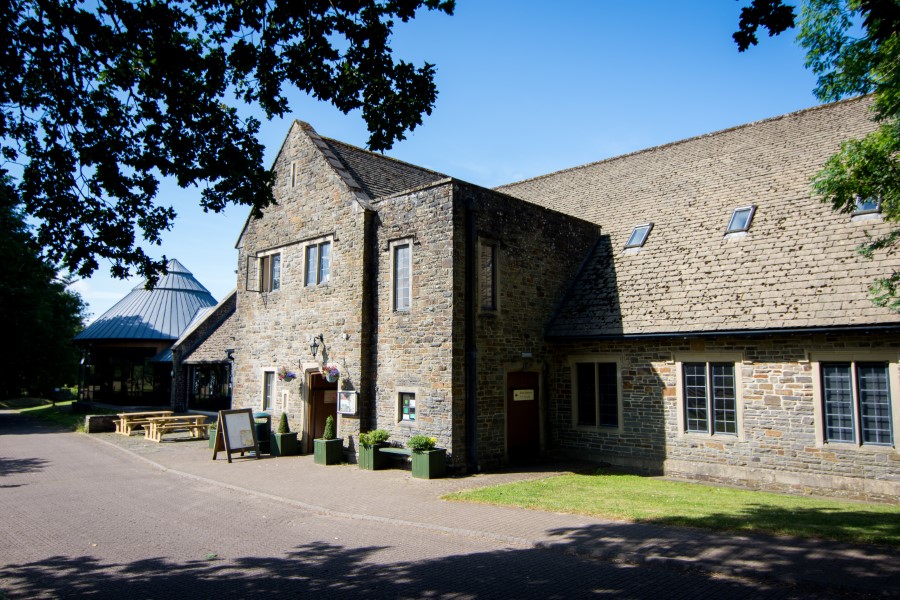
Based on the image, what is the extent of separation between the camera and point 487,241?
51.2 feet

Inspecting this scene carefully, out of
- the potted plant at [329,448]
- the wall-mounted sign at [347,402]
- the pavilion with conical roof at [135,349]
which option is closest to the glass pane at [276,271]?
the wall-mounted sign at [347,402]

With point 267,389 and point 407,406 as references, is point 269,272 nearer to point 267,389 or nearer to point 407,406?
point 267,389

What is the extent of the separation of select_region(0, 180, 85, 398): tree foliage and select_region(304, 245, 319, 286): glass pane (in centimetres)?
1212

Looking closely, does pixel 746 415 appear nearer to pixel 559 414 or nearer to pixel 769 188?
pixel 559 414

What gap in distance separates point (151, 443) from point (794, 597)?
2050 cm

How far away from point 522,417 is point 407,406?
304 centimetres

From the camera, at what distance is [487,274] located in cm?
1570

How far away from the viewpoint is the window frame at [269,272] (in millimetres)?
19656

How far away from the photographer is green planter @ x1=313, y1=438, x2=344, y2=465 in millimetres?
15961

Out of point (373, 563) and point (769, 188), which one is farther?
point (769, 188)

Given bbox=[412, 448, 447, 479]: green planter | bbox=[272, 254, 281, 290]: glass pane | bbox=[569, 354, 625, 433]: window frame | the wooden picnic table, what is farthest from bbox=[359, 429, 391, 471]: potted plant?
the wooden picnic table

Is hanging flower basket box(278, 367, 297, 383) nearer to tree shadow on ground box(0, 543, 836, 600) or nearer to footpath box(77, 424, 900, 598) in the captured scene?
footpath box(77, 424, 900, 598)

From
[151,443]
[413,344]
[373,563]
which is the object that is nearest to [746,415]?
[413,344]

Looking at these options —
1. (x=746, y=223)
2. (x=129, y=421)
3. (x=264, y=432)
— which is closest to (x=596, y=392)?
(x=746, y=223)
